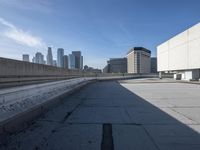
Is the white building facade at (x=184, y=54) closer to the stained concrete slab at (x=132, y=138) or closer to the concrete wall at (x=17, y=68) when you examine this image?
the concrete wall at (x=17, y=68)

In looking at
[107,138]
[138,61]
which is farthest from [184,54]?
[138,61]

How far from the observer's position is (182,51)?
178ft

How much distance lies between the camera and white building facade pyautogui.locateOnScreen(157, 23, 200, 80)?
46.2 metres

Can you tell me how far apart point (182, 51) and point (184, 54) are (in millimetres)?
1441

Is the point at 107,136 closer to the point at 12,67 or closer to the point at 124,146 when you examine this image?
the point at 124,146

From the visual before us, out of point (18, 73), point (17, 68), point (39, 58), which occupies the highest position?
point (39, 58)

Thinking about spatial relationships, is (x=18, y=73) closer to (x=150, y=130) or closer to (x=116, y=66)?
(x=150, y=130)

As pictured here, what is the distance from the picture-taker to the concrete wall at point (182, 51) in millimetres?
46044

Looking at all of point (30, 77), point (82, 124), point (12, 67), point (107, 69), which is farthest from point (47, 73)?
point (107, 69)

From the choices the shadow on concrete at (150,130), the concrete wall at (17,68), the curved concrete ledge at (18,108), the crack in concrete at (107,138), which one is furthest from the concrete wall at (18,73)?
the crack in concrete at (107,138)

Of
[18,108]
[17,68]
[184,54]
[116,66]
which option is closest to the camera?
[18,108]

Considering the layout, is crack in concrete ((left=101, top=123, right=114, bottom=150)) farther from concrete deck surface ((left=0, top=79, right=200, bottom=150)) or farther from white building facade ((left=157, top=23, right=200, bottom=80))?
white building facade ((left=157, top=23, right=200, bottom=80))

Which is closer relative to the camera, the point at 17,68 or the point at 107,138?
the point at 107,138

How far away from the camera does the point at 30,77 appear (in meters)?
10.4
